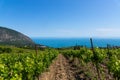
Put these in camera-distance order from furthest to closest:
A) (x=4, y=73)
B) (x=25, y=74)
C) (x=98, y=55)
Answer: (x=98, y=55) < (x=25, y=74) < (x=4, y=73)

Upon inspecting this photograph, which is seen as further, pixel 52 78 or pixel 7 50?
pixel 7 50

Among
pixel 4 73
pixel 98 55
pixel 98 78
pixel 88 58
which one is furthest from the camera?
pixel 88 58

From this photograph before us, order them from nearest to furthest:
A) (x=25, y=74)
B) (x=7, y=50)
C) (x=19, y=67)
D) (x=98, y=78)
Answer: (x=19, y=67) < (x=25, y=74) < (x=98, y=78) < (x=7, y=50)

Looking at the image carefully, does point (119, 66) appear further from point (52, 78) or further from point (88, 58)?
point (88, 58)

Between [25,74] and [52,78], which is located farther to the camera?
[52,78]

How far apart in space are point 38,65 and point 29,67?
2763mm

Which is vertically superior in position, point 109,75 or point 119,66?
point 119,66

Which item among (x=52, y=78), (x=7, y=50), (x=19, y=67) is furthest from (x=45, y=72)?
(x=7, y=50)

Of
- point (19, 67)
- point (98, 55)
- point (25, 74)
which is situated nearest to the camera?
point (19, 67)

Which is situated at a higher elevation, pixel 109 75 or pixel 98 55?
pixel 98 55

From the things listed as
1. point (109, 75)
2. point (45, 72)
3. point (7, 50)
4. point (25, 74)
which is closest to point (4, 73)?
point (25, 74)

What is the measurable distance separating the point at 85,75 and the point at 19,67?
7.41 meters

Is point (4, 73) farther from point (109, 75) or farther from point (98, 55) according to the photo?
point (98, 55)

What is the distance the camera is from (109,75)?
2211cm
